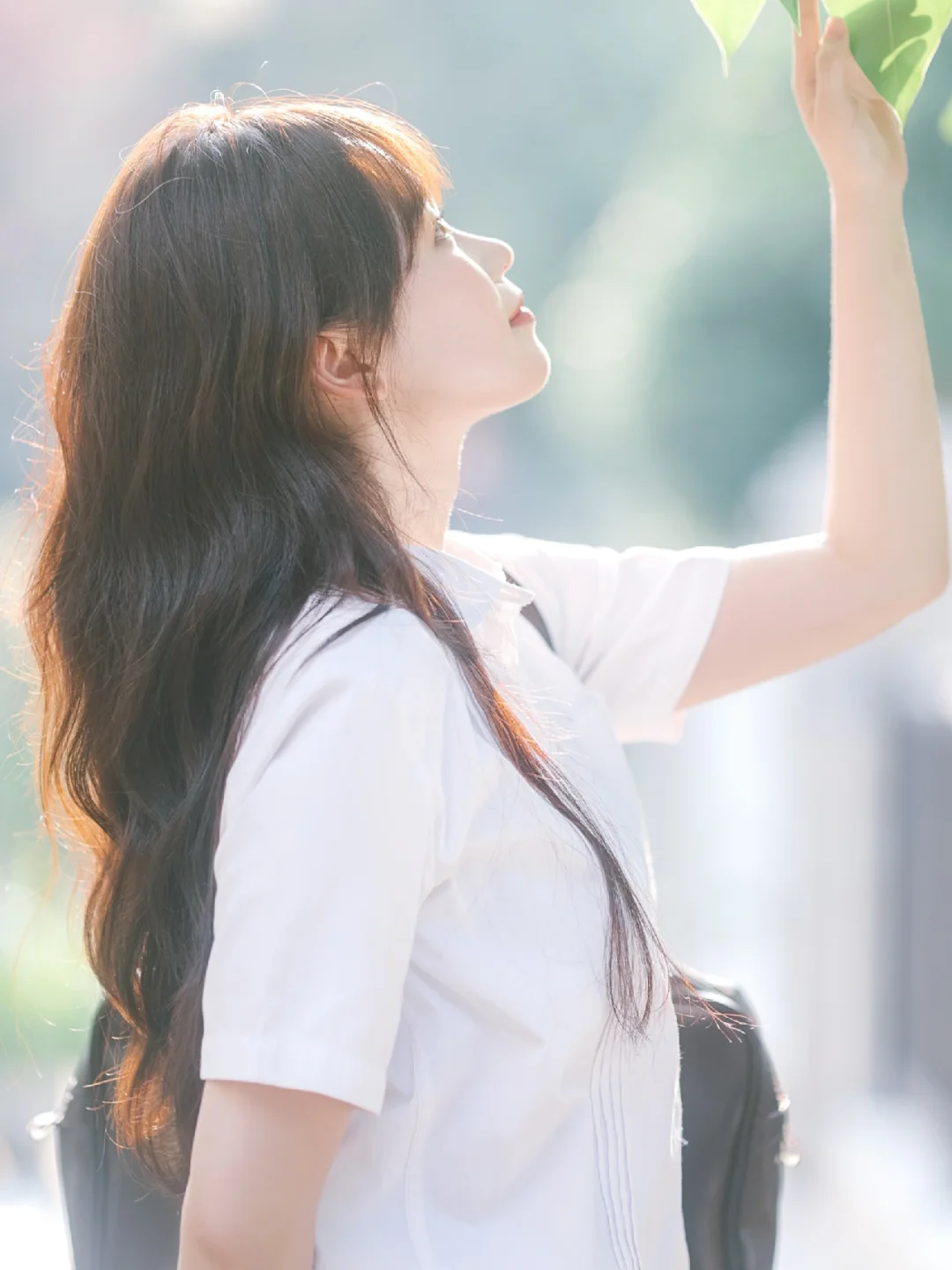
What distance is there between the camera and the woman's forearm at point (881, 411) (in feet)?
2.88

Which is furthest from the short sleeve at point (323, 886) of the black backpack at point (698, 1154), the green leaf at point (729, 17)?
the green leaf at point (729, 17)

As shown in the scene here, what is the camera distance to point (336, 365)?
740 millimetres

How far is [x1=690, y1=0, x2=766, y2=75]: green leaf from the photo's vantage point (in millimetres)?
694

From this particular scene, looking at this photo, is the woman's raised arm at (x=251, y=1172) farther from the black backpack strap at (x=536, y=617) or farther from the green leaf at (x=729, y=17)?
the green leaf at (x=729, y=17)

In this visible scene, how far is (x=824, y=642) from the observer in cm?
95

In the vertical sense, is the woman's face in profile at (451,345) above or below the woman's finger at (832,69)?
below

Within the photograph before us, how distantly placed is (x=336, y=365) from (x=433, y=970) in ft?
1.23

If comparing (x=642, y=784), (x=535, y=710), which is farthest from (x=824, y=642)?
(x=642, y=784)

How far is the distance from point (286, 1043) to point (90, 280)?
48cm

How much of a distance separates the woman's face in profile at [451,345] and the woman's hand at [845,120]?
10.8 inches

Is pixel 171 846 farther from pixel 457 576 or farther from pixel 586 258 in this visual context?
pixel 586 258

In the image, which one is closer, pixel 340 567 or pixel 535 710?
pixel 340 567

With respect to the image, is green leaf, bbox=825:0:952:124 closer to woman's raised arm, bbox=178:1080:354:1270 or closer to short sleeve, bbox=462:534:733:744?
short sleeve, bbox=462:534:733:744

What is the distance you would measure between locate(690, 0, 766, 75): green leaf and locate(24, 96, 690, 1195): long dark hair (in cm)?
20
